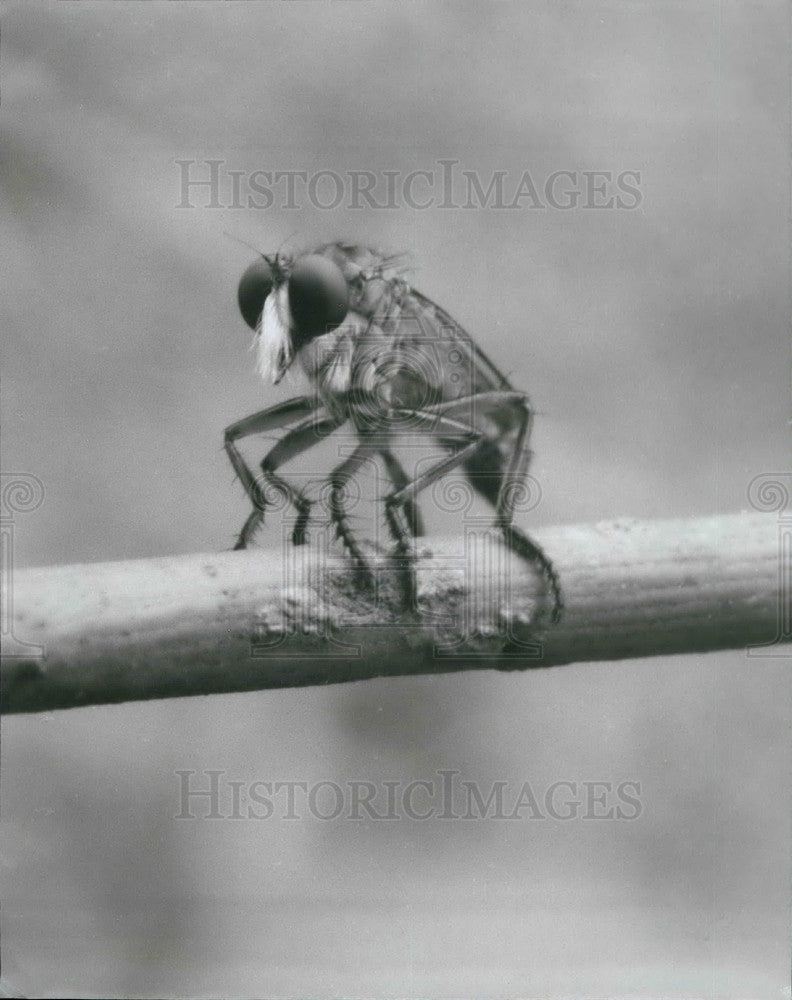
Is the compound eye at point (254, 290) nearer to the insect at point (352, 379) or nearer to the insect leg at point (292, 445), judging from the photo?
the insect at point (352, 379)

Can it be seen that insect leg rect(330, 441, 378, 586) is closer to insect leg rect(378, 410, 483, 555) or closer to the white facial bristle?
insect leg rect(378, 410, 483, 555)

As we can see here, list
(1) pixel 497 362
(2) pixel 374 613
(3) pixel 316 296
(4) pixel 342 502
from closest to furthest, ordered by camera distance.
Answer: (2) pixel 374 613
(4) pixel 342 502
(3) pixel 316 296
(1) pixel 497 362

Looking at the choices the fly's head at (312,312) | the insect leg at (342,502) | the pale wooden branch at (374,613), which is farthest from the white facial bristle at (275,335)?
the pale wooden branch at (374,613)

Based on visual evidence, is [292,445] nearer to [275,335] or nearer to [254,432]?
[254,432]

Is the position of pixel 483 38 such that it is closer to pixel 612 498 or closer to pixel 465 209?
pixel 465 209

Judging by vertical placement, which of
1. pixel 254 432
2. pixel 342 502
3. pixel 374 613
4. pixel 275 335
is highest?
pixel 275 335

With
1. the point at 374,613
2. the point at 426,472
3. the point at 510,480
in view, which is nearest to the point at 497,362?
the point at 510,480
